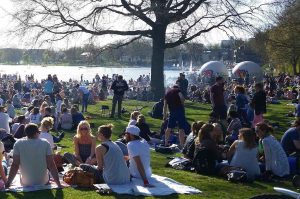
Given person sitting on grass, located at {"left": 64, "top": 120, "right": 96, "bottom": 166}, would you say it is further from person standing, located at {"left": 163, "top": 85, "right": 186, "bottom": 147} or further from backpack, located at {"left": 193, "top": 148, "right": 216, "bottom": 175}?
person standing, located at {"left": 163, "top": 85, "right": 186, "bottom": 147}

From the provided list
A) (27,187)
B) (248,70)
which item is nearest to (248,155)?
(27,187)

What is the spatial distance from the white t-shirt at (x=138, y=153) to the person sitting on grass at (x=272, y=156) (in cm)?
242

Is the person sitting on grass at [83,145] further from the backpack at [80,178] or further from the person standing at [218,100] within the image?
the person standing at [218,100]

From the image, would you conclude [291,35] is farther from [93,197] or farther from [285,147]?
[93,197]

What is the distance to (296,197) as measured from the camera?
16.9 ft

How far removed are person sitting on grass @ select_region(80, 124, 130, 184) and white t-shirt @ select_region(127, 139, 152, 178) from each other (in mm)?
247

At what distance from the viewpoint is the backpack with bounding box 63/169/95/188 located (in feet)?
28.0

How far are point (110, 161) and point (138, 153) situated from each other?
527 millimetres

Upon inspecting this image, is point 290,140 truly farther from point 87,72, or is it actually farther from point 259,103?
point 87,72

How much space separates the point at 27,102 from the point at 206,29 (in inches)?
423

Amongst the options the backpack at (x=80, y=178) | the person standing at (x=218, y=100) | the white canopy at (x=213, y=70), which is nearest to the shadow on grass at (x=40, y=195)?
the backpack at (x=80, y=178)

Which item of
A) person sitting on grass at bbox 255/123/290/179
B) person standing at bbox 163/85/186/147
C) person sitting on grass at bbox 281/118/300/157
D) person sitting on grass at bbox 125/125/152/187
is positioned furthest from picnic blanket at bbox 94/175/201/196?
person standing at bbox 163/85/186/147

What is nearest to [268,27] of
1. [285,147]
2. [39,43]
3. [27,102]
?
[39,43]

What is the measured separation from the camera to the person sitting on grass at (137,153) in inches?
345
